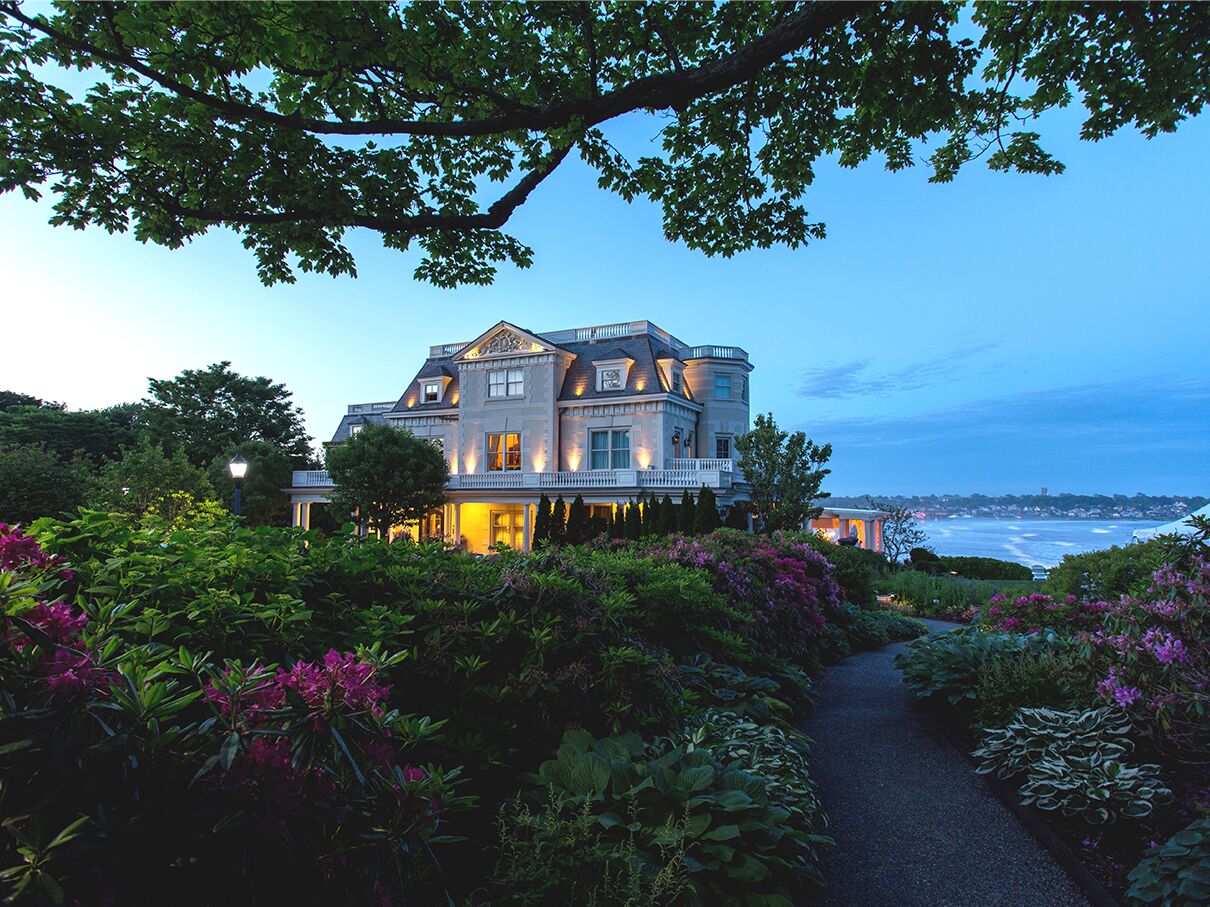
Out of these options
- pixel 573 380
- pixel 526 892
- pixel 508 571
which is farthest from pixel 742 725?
pixel 573 380

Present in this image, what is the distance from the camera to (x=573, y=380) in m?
28.4

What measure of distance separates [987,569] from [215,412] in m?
48.3

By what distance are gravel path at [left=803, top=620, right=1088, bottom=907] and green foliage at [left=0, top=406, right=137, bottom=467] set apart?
151ft

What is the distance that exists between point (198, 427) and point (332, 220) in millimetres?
44277

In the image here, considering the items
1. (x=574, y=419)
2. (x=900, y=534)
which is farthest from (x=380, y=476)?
(x=900, y=534)

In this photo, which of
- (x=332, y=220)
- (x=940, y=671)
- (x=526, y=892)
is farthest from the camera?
(x=940, y=671)

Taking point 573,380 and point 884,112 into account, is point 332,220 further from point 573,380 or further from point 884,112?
point 573,380

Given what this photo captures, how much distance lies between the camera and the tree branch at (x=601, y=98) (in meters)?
3.79

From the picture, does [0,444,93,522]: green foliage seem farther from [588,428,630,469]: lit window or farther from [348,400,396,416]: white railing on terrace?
[588,428,630,469]: lit window

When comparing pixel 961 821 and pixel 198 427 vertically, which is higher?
pixel 198 427

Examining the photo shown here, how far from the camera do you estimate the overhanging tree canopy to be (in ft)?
13.2

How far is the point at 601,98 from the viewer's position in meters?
4.45

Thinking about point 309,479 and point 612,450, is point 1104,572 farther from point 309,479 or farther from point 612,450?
point 309,479

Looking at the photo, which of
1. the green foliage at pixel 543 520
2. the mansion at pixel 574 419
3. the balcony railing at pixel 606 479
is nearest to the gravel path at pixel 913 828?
the balcony railing at pixel 606 479
